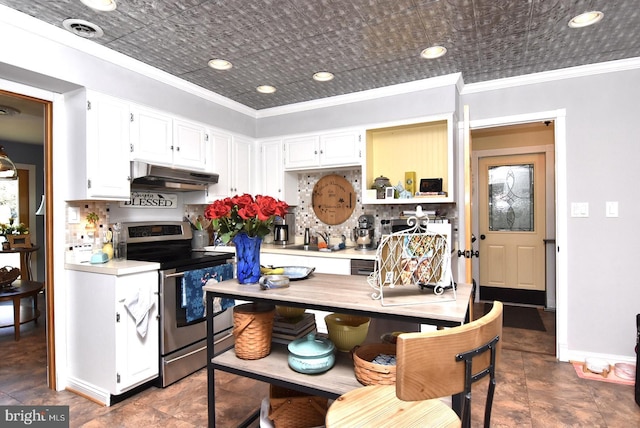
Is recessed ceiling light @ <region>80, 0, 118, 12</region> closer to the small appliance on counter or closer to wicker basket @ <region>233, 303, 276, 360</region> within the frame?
wicker basket @ <region>233, 303, 276, 360</region>

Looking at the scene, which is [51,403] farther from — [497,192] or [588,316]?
[497,192]

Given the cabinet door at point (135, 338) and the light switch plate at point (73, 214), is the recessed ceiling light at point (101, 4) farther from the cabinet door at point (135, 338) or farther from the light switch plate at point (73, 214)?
the cabinet door at point (135, 338)

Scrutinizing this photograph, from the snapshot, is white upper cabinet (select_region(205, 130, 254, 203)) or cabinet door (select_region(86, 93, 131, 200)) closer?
cabinet door (select_region(86, 93, 131, 200))

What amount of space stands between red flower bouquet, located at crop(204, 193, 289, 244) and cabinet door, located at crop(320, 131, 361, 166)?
1995 mm

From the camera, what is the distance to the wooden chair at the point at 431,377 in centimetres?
93

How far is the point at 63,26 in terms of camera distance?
2.32 metres

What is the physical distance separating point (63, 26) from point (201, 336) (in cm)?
240

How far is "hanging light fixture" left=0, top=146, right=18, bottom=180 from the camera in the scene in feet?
9.16

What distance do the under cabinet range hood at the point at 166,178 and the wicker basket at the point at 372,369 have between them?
2.18 meters

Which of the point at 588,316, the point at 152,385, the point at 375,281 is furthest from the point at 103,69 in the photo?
the point at 588,316

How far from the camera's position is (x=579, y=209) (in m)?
3.02

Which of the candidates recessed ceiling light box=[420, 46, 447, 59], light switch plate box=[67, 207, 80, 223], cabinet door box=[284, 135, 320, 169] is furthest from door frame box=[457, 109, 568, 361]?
light switch plate box=[67, 207, 80, 223]

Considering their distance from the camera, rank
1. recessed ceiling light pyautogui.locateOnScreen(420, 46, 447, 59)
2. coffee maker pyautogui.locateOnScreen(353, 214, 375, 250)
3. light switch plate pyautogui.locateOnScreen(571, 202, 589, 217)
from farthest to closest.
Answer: coffee maker pyautogui.locateOnScreen(353, 214, 375, 250)
light switch plate pyautogui.locateOnScreen(571, 202, 589, 217)
recessed ceiling light pyautogui.locateOnScreen(420, 46, 447, 59)

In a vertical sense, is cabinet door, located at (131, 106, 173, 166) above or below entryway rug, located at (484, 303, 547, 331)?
above
